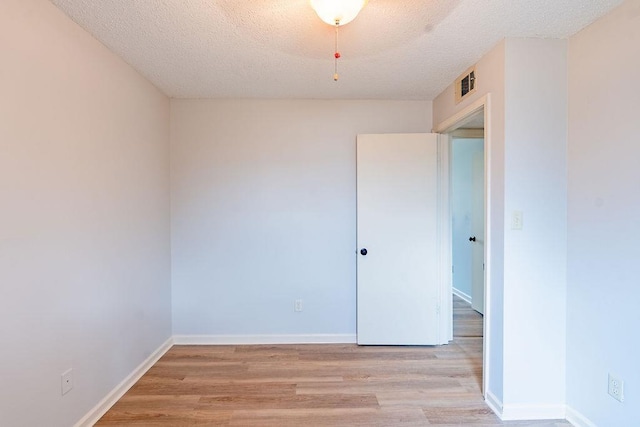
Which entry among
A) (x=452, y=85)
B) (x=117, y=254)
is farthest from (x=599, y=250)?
(x=117, y=254)

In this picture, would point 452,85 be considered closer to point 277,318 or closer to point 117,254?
point 277,318

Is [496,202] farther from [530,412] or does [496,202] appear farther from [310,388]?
[310,388]

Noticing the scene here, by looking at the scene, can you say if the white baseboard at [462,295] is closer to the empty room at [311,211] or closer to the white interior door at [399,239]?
the empty room at [311,211]

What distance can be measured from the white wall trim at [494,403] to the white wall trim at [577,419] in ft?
1.31

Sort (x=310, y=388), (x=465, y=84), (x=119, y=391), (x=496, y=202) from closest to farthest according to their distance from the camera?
(x=496, y=202) < (x=119, y=391) < (x=310, y=388) < (x=465, y=84)

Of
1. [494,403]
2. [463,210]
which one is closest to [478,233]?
[463,210]

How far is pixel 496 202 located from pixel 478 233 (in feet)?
7.29

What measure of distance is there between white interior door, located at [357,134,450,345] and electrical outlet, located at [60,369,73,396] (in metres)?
2.18

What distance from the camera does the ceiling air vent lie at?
7.81ft

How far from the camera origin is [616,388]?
1.69 meters

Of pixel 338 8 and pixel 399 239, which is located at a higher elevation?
pixel 338 8

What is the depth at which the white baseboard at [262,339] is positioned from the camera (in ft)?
10.3

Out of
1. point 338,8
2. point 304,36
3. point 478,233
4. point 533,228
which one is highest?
point 304,36

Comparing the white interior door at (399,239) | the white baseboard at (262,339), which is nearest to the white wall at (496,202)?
the white interior door at (399,239)
